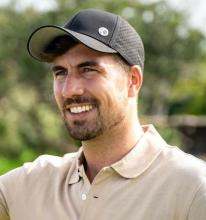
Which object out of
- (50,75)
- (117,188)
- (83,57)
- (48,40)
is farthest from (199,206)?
(50,75)

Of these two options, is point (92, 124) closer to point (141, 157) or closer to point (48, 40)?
point (141, 157)

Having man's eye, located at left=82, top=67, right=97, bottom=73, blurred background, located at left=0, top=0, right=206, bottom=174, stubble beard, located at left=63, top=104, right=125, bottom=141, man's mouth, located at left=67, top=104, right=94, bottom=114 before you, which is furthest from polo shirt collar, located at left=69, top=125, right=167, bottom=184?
blurred background, located at left=0, top=0, right=206, bottom=174

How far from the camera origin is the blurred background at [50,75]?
21812mm

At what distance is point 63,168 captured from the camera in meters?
2.94

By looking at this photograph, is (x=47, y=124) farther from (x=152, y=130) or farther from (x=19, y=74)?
(x=152, y=130)

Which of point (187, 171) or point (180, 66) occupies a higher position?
point (187, 171)

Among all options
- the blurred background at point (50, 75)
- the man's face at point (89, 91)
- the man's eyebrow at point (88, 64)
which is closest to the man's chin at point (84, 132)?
the man's face at point (89, 91)

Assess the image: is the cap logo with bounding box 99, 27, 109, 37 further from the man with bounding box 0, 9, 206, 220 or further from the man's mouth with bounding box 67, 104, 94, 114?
the man's mouth with bounding box 67, 104, 94, 114

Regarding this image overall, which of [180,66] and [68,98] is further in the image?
[180,66]

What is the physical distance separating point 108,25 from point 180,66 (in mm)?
27238

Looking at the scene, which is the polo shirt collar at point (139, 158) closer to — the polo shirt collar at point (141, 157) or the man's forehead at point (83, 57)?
the polo shirt collar at point (141, 157)

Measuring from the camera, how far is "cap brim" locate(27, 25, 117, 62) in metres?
2.74

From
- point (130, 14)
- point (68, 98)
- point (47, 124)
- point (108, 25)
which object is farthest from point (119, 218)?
point (130, 14)

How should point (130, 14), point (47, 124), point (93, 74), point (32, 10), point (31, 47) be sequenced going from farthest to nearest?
point (130, 14) < point (32, 10) < point (47, 124) < point (31, 47) < point (93, 74)
